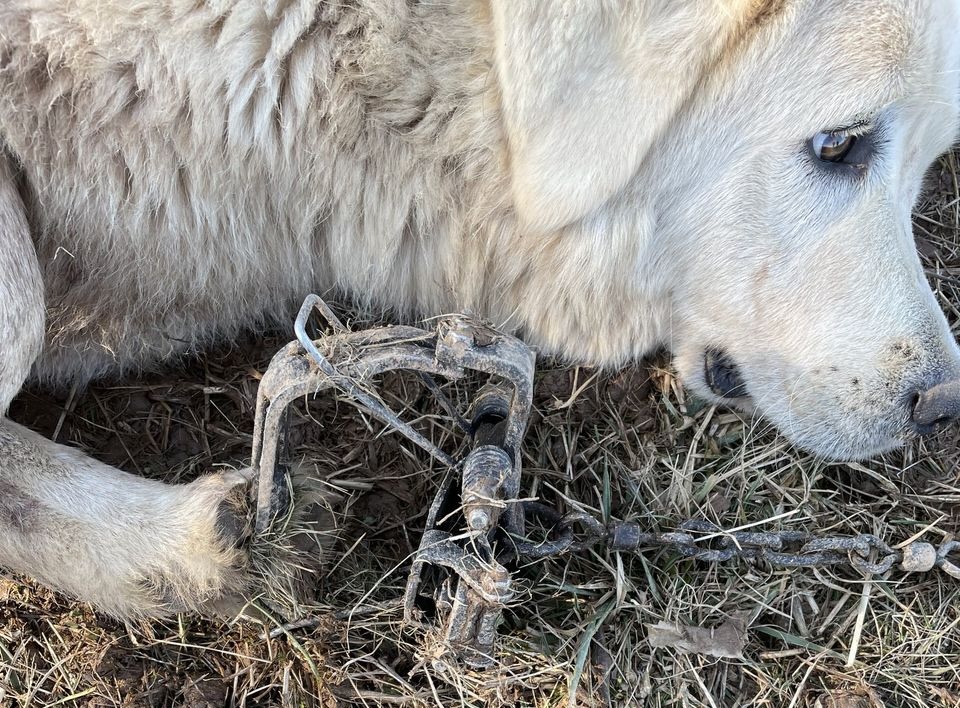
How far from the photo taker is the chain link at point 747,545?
236 centimetres

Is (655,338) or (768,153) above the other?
(768,153)

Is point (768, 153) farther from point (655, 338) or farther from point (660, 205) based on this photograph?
point (655, 338)

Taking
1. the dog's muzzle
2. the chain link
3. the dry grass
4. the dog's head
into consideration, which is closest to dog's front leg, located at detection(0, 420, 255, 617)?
the dry grass

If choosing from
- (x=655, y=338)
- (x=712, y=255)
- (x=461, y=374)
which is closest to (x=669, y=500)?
(x=655, y=338)

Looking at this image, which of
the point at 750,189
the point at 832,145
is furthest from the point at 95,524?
the point at 832,145

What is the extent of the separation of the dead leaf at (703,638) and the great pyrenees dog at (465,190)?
64 cm

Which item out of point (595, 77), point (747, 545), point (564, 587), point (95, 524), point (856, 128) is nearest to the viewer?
point (595, 77)

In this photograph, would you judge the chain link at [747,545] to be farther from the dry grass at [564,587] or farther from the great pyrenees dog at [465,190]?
the great pyrenees dog at [465,190]

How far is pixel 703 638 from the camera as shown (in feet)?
8.01

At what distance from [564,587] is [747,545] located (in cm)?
64

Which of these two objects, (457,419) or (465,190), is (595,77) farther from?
(457,419)

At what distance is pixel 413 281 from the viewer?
7.79 ft

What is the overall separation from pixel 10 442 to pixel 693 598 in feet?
6.73

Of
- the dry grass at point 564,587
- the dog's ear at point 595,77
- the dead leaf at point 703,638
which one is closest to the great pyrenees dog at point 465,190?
the dog's ear at point 595,77
